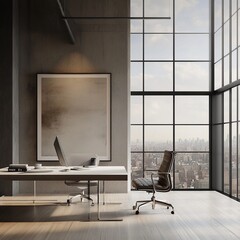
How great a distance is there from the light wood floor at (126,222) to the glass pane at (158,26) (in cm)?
363

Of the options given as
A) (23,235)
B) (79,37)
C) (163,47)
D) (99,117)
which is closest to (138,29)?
(163,47)

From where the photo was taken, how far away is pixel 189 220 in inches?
235

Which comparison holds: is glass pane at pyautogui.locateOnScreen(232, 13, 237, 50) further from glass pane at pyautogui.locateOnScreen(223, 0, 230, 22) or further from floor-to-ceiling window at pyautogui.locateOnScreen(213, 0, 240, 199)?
glass pane at pyautogui.locateOnScreen(223, 0, 230, 22)

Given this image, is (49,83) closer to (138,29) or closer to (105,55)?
(105,55)

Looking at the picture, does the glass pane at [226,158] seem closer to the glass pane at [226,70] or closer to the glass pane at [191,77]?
the glass pane at [226,70]

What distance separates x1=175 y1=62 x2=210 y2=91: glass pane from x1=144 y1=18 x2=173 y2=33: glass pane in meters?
0.76

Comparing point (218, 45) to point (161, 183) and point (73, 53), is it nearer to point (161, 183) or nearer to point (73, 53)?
point (73, 53)

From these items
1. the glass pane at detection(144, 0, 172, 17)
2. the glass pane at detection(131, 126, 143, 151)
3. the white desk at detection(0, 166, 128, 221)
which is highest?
the glass pane at detection(144, 0, 172, 17)

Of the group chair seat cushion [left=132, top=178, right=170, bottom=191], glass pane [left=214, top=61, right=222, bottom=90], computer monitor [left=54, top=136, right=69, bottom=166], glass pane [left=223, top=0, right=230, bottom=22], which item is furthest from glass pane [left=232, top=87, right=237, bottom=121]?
computer monitor [left=54, top=136, right=69, bottom=166]

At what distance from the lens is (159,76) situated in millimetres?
9289

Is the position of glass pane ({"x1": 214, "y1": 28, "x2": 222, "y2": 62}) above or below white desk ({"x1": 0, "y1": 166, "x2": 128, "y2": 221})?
above

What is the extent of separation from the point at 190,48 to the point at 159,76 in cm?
88

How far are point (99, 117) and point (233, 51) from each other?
2.84 metres

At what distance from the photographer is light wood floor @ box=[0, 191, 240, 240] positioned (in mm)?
5098
